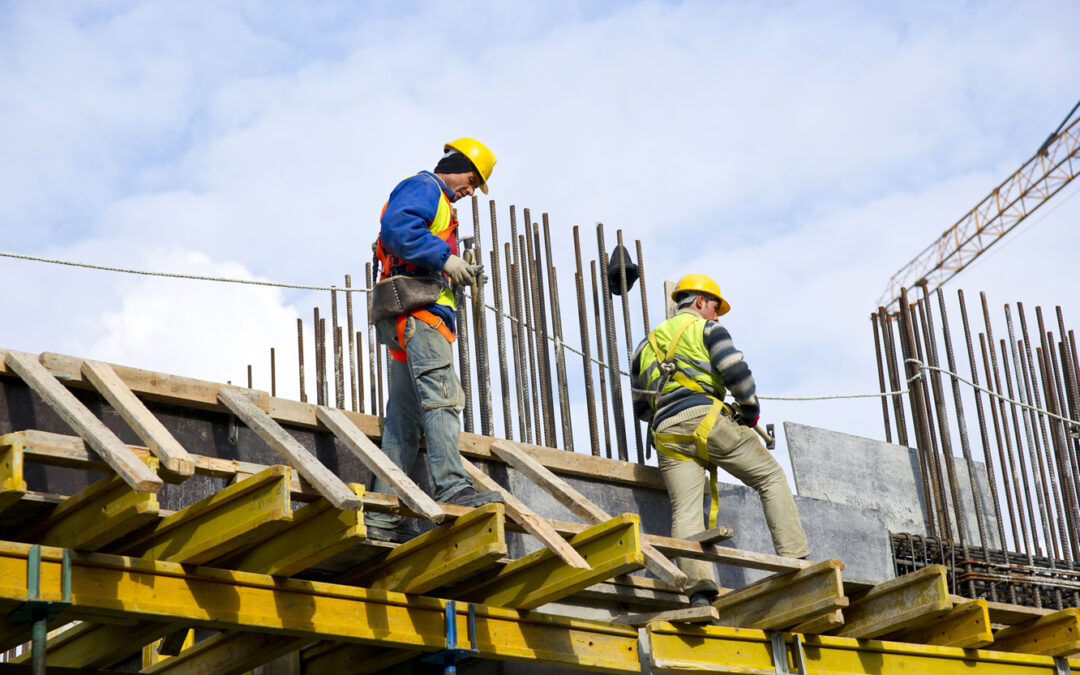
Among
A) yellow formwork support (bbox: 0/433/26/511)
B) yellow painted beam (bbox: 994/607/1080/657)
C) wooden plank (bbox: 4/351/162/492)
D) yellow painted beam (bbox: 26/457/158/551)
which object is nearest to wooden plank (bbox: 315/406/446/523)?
yellow painted beam (bbox: 26/457/158/551)

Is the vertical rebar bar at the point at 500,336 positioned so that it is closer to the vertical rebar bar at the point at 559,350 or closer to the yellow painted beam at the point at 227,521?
the vertical rebar bar at the point at 559,350

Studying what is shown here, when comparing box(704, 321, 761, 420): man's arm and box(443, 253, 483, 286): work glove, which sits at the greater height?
box(443, 253, 483, 286): work glove

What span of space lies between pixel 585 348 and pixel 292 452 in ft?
13.7

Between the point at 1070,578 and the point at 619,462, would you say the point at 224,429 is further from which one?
the point at 1070,578

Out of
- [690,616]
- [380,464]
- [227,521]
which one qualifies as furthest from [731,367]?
[227,521]

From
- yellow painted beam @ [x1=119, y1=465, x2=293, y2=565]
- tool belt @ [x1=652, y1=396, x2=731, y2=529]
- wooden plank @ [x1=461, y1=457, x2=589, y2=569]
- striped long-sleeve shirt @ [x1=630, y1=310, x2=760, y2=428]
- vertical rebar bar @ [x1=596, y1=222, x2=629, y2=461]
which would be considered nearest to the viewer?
yellow painted beam @ [x1=119, y1=465, x2=293, y2=565]

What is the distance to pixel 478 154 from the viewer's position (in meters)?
7.94

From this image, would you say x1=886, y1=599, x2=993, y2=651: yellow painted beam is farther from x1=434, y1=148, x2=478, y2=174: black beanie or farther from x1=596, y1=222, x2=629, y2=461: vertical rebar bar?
x1=434, y1=148, x2=478, y2=174: black beanie

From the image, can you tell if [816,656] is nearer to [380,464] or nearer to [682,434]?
[682,434]

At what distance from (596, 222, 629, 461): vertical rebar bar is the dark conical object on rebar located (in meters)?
0.07

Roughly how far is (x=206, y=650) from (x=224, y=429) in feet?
3.79

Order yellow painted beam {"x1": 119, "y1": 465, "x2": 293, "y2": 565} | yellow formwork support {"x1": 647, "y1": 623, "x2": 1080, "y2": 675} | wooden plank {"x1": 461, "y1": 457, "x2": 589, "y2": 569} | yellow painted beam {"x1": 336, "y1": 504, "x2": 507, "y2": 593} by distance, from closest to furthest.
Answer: yellow painted beam {"x1": 119, "y1": 465, "x2": 293, "y2": 565}
yellow painted beam {"x1": 336, "y1": 504, "x2": 507, "y2": 593}
wooden plank {"x1": 461, "y1": 457, "x2": 589, "y2": 569}
yellow formwork support {"x1": 647, "y1": 623, "x2": 1080, "y2": 675}

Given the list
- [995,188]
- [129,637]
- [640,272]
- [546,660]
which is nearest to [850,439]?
[640,272]

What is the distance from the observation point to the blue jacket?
730 centimetres
